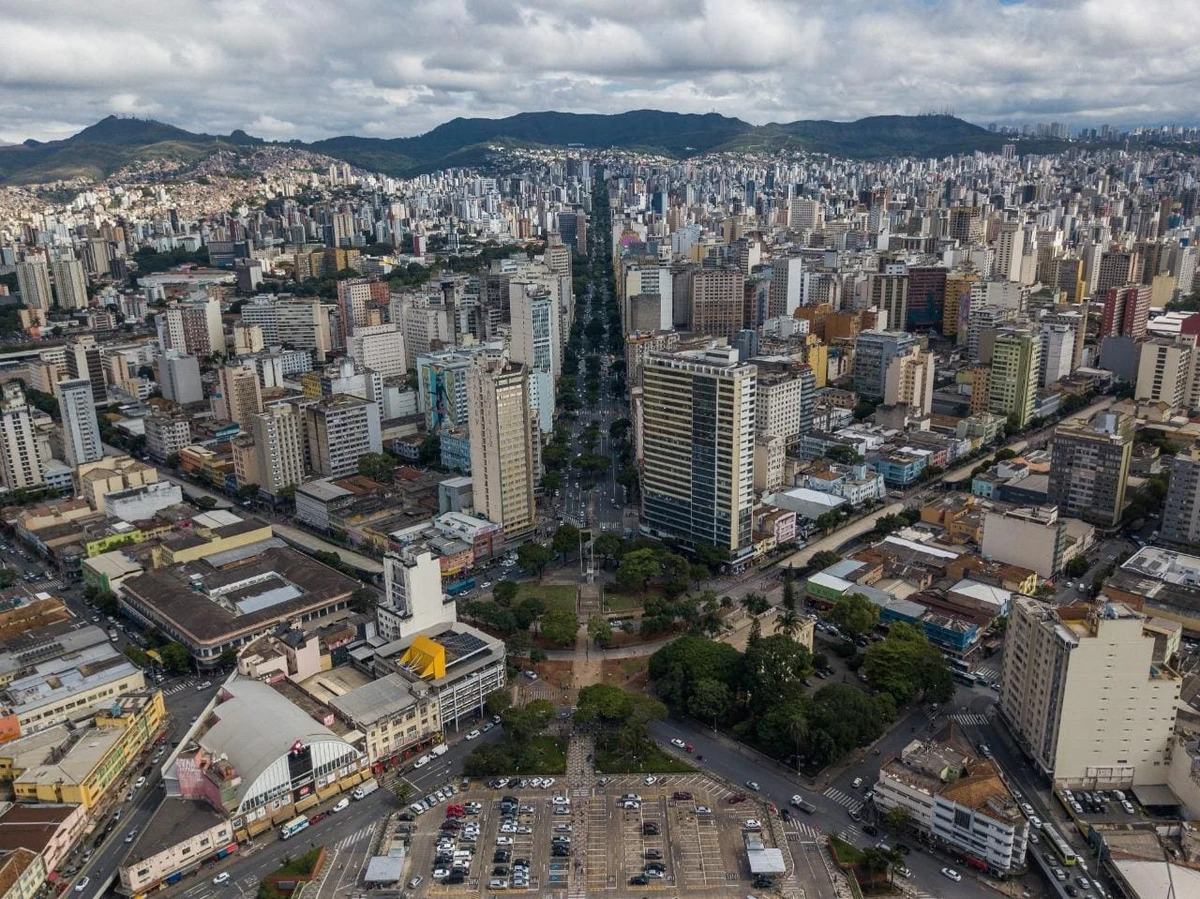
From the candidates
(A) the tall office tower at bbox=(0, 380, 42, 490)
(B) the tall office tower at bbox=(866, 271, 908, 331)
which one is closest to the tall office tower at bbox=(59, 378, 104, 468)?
(A) the tall office tower at bbox=(0, 380, 42, 490)

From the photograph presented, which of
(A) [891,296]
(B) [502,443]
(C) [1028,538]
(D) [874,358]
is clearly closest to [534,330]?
(B) [502,443]

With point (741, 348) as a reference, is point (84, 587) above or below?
below

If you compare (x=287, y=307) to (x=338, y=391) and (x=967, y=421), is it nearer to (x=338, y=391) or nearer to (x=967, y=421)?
(x=338, y=391)

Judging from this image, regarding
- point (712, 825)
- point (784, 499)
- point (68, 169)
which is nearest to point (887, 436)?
point (784, 499)

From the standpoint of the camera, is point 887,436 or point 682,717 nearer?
point 682,717

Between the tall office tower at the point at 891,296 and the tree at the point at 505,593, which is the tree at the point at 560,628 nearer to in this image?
the tree at the point at 505,593

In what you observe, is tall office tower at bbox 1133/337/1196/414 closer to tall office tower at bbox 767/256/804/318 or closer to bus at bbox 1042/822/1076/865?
tall office tower at bbox 767/256/804/318

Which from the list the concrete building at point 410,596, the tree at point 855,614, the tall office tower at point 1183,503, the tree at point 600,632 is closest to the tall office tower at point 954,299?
the tall office tower at point 1183,503
